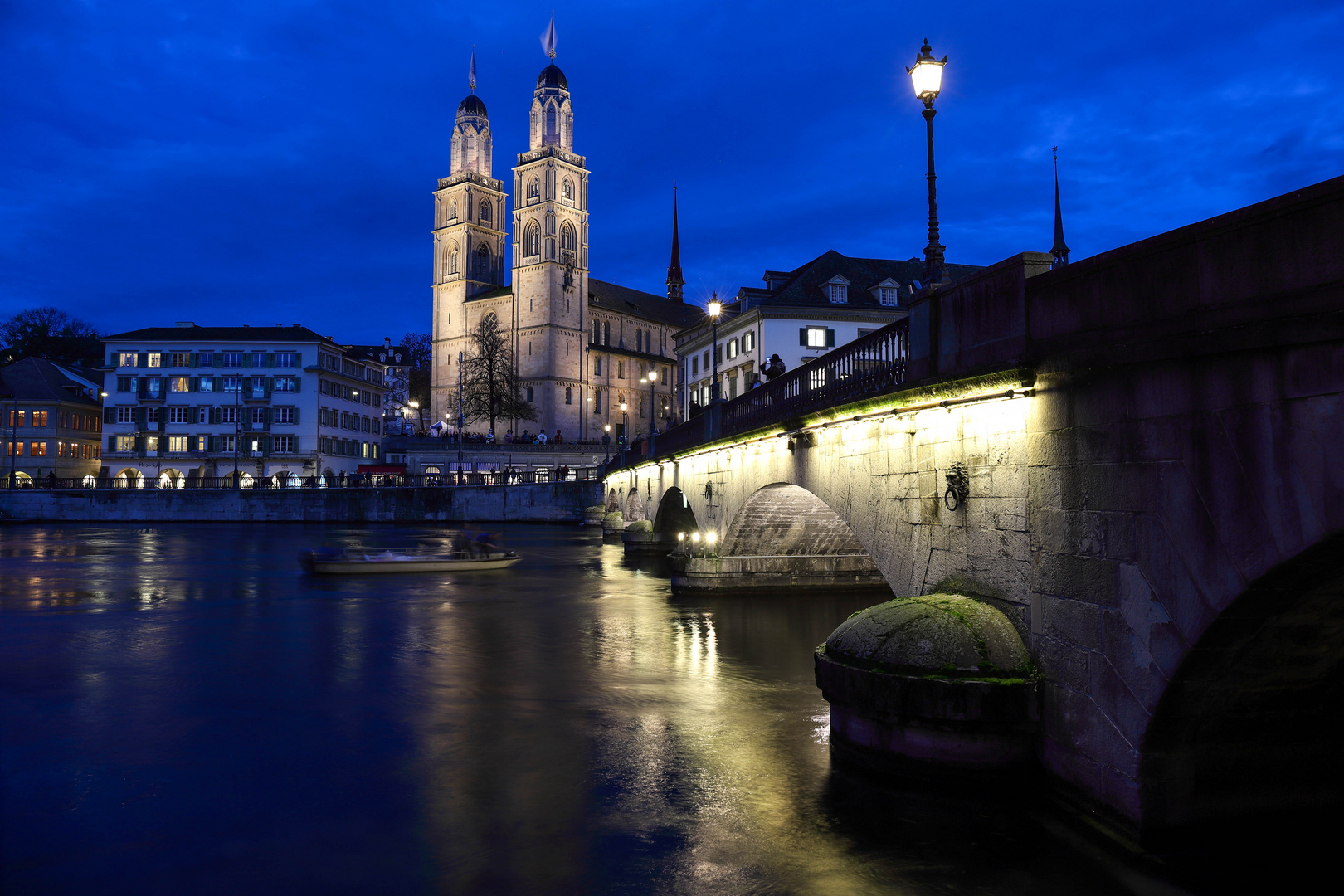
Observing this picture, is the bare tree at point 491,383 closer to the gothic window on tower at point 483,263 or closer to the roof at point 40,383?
the gothic window on tower at point 483,263

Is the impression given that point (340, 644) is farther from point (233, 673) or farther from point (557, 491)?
point (557, 491)

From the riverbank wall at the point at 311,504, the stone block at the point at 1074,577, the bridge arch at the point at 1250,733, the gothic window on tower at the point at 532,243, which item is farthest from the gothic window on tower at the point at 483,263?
the bridge arch at the point at 1250,733

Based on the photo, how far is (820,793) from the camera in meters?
10.1

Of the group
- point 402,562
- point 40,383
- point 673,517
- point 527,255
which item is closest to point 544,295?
point 527,255

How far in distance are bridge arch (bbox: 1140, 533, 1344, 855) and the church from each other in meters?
104

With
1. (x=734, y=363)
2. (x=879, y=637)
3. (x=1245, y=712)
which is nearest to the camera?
(x=1245, y=712)

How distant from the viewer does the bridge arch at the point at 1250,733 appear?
705 centimetres

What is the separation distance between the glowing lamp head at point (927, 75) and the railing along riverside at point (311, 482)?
62.0 metres

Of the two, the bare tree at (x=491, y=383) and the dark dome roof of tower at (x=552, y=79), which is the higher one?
the dark dome roof of tower at (x=552, y=79)

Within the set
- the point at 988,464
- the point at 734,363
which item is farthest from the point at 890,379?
the point at 734,363

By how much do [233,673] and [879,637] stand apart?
42.5ft

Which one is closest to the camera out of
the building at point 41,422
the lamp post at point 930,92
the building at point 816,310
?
the lamp post at point 930,92

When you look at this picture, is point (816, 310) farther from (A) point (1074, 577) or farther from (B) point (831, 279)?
(A) point (1074, 577)

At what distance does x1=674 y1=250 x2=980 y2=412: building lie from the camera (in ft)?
188
